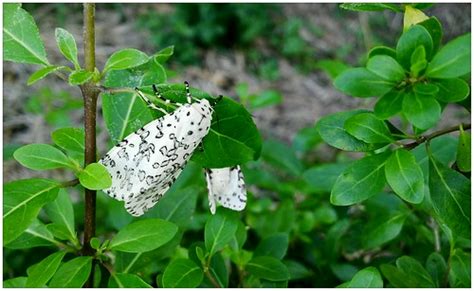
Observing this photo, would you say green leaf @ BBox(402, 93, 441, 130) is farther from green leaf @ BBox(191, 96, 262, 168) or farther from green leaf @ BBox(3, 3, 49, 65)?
green leaf @ BBox(3, 3, 49, 65)

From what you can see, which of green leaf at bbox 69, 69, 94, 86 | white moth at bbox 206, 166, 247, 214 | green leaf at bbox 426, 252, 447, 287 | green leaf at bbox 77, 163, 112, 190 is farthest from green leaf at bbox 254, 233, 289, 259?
green leaf at bbox 69, 69, 94, 86

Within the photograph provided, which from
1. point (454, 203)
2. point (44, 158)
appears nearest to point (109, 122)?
point (44, 158)

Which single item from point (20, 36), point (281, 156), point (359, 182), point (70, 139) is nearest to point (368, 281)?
point (359, 182)

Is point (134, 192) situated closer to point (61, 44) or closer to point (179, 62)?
point (61, 44)

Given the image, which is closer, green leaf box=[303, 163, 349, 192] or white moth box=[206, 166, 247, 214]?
white moth box=[206, 166, 247, 214]

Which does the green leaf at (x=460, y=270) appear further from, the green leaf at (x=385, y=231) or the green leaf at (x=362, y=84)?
the green leaf at (x=362, y=84)

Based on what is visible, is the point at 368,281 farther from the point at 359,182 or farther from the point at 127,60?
the point at 127,60
